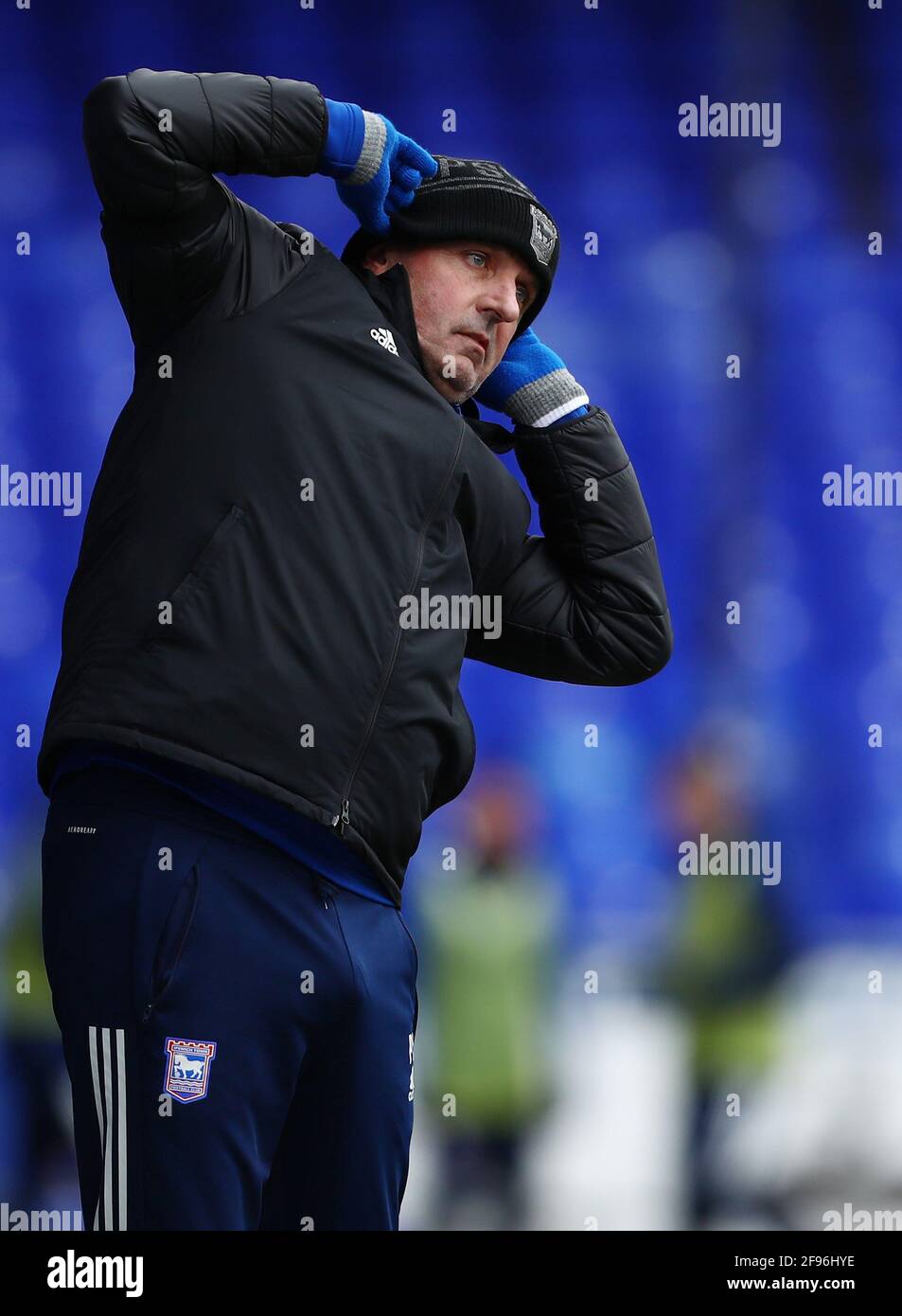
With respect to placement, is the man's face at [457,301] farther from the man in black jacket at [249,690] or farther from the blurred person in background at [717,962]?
the blurred person in background at [717,962]

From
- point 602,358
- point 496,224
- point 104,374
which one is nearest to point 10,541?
point 104,374

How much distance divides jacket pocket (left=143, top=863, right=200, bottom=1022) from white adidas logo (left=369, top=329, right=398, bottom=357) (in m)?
0.44

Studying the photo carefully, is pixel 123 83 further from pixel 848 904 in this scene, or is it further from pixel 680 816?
pixel 848 904

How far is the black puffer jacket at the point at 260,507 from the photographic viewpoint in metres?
1.10

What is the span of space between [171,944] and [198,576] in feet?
0.82

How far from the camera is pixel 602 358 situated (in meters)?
2.46

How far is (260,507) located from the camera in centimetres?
112

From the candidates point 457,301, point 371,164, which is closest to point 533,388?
point 457,301

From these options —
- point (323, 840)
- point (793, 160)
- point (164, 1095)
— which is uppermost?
point (793, 160)

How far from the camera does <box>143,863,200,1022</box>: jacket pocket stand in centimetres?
105

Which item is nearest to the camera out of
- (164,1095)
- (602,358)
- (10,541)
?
(164,1095)

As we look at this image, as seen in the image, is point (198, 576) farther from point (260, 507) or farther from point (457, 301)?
point (457, 301)

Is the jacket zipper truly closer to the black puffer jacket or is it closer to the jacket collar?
the black puffer jacket
